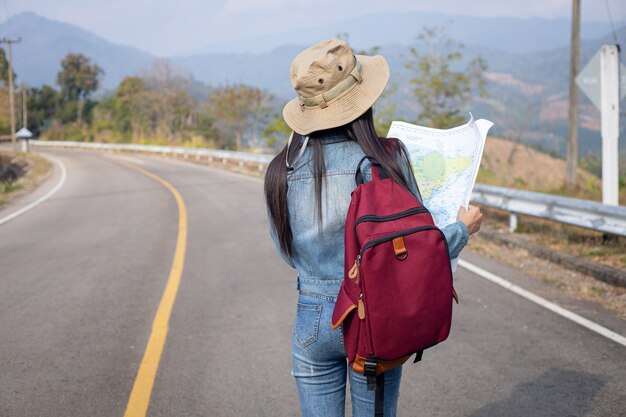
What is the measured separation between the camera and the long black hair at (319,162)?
228 cm

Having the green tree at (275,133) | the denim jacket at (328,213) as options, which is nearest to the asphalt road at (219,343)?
the denim jacket at (328,213)

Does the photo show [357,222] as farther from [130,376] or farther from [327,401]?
[130,376]

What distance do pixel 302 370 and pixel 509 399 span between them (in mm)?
2557

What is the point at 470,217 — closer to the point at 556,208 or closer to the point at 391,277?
the point at 391,277

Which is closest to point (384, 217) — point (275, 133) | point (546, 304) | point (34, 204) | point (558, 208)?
point (546, 304)

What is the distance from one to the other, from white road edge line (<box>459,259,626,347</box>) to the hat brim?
4.28 m

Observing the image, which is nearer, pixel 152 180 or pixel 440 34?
pixel 440 34

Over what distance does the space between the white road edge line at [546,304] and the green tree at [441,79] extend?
12421 mm

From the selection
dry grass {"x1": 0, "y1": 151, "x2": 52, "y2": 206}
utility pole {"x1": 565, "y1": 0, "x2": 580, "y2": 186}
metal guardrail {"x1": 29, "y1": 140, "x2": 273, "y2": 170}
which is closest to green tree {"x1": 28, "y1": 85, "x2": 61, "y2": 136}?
metal guardrail {"x1": 29, "y1": 140, "x2": 273, "y2": 170}

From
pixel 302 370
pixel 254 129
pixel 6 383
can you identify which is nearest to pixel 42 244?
pixel 6 383

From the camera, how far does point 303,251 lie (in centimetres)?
242

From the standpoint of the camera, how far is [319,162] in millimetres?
2326

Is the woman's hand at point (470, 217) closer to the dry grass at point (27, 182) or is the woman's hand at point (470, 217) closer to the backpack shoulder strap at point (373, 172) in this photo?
the backpack shoulder strap at point (373, 172)

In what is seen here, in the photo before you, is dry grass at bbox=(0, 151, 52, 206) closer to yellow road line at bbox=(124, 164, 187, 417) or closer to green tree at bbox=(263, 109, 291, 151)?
green tree at bbox=(263, 109, 291, 151)
